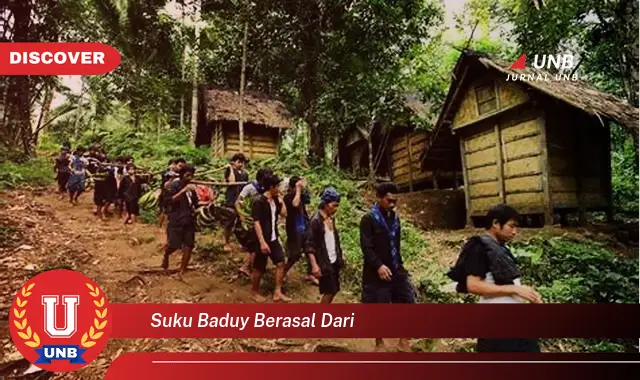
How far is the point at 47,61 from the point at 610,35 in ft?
11.7

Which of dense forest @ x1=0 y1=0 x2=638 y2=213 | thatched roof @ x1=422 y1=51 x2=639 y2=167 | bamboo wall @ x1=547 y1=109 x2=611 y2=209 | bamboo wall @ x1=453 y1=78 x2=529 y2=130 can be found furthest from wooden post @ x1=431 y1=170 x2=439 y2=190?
bamboo wall @ x1=547 y1=109 x2=611 y2=209

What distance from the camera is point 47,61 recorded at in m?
2.60

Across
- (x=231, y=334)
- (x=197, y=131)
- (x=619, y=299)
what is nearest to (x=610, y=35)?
(x=619, y=299)

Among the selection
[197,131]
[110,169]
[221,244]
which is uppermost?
[197,131]

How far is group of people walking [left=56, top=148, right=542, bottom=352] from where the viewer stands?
Result: 2420mm

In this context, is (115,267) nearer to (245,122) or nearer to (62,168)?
(62,168)

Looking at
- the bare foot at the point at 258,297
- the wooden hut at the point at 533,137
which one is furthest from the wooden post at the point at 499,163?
the bare foot at the point at 258,297

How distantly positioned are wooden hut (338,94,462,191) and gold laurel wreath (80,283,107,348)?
1.69 meters

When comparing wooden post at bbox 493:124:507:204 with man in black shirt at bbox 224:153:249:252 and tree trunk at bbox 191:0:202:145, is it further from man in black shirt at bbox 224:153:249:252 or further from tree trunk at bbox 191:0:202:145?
tree trunk at bbox 191:0:202:145

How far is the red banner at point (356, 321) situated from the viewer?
8.09ft

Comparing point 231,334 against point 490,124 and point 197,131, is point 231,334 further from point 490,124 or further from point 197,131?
point 490,124

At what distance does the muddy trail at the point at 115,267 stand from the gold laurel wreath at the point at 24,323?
5cm

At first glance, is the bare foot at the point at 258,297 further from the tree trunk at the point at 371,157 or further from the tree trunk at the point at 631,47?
the tree trunk at the point at 631,47

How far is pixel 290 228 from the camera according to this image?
2830mm
